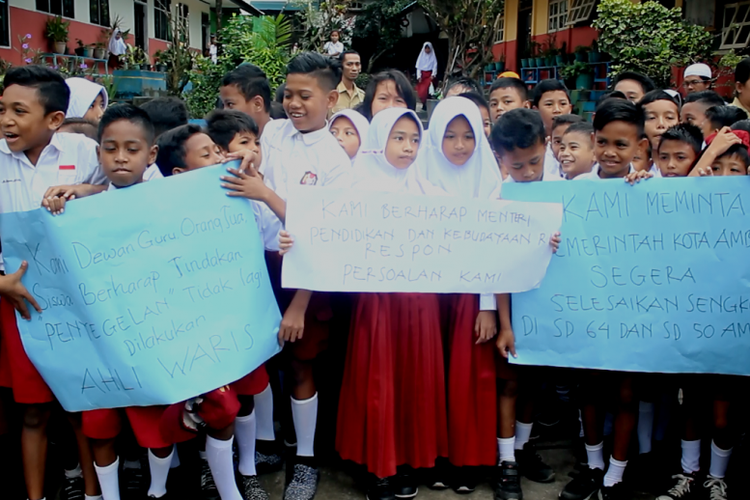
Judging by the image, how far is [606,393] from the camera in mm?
2924

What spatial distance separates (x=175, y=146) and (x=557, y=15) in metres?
13.5

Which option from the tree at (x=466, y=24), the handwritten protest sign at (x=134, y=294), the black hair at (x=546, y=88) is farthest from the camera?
the tree at (x=466, y=24)

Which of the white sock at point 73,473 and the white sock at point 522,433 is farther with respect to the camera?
the white sock at point 522,433

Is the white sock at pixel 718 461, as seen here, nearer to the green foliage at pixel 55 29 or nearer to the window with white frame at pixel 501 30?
the green foliage at pixel 55 29

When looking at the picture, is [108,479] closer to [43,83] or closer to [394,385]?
[394,385]

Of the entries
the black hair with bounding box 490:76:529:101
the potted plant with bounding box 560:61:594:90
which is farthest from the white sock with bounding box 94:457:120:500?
the potted plant with bounding box 560:61:594:90

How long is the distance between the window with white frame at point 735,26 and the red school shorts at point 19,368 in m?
8.78

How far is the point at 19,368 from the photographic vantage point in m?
2.50

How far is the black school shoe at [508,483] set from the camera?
2824mm

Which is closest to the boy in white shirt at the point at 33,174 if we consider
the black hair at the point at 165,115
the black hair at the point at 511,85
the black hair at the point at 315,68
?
the black hair at the point at 165,115

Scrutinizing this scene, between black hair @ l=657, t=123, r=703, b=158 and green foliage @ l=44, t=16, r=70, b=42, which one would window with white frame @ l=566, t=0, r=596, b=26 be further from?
green foliage @ l=44, t=16, r=70, b=42

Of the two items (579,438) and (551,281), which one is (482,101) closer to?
(551,281)

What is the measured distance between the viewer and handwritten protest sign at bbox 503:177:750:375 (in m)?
2.64

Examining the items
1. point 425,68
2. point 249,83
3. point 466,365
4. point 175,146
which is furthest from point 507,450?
point 425,68
